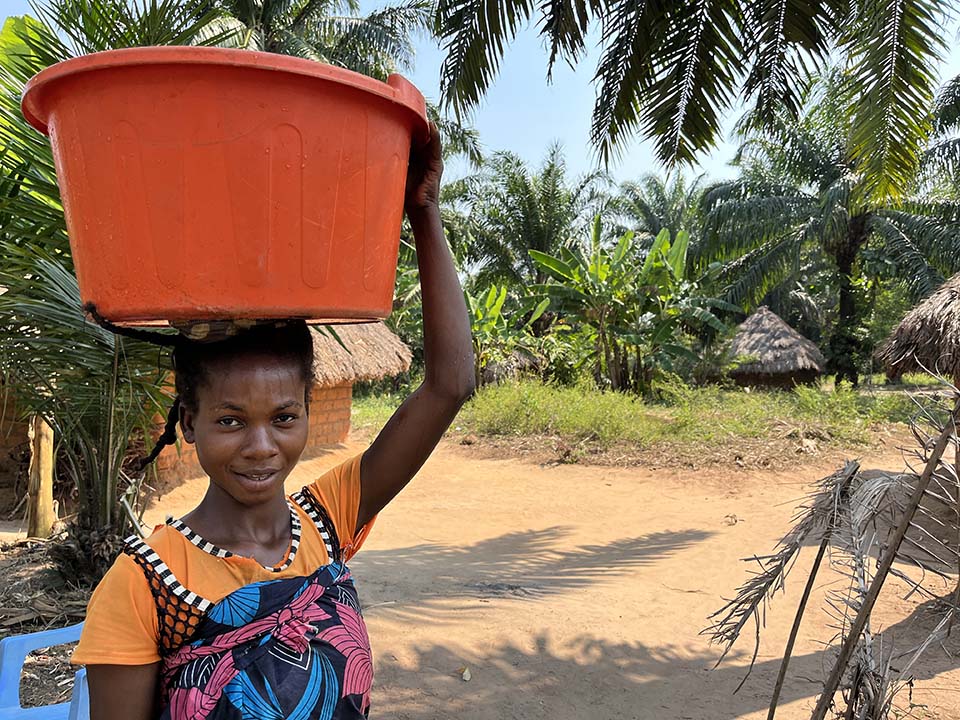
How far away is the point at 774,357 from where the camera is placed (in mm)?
19125

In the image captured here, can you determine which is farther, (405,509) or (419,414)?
(405,509)

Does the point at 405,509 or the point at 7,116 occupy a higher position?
the point at 7,116

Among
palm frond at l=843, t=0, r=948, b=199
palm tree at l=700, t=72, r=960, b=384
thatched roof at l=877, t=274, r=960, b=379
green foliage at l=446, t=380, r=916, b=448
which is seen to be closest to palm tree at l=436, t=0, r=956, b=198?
palm frond at l=843, t=0, r=948, b=199

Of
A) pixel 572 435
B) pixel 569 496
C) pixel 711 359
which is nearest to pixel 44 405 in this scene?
pixel 569 496

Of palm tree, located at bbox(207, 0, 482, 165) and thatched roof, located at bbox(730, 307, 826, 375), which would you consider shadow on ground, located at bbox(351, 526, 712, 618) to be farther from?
thatched roof, located at bbox(730, 307, 826, 375)

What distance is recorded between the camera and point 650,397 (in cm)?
1379

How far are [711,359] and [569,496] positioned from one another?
35.4ft

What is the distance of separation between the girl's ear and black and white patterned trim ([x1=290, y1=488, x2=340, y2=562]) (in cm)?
23

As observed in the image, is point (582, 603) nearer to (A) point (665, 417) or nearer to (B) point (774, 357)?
(A) point (665, 417)

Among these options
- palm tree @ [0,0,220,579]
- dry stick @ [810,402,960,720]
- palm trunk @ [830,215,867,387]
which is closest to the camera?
dry stick @ [810,402,960,720]

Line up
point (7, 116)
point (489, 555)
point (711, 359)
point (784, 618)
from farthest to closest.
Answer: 1. point (711, 359)
2. point (489, 555)
3. point (784, 618)
4. point (7, 116)

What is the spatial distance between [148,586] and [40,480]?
4742mm

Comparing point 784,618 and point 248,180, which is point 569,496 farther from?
point 248,180

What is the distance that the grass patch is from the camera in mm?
9594
